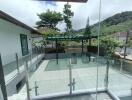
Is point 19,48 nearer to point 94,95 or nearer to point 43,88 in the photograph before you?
point 43,88

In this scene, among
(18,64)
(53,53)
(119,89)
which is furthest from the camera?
(53,53)

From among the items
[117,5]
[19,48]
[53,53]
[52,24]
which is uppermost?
[52,24]

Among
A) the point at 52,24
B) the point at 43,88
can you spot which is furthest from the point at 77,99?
the point at 52,24

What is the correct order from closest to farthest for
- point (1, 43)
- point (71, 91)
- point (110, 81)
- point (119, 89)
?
point (71, 91) < point (119, 89) < point (110, 81) < point (1, 43)

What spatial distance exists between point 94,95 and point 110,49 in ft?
33.8

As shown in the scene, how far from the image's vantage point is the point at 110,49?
502 inches

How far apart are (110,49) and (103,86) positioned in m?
9.78

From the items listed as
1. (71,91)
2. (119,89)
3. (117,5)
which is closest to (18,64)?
(71,91)

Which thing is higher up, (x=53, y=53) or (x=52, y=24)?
(x=52, y=24)

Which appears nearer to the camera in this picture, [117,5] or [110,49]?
[117,5]

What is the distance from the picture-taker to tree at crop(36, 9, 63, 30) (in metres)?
27.3

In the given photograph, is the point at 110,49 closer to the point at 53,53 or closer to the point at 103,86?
the point at 53,53

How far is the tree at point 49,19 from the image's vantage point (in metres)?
27.3

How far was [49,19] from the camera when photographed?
27719 millimetres
